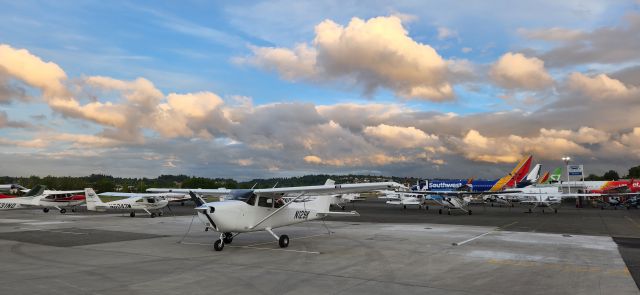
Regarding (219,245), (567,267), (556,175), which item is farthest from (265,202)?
(556,175)

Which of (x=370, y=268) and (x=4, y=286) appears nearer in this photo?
(x=4, y=286)

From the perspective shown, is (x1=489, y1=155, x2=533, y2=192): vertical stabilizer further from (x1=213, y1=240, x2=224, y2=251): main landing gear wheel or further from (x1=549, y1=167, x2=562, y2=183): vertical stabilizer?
(x1=213, y1=240, x2=224, y2=251): main landing gear wheel

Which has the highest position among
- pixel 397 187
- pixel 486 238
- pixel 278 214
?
pixel 397 187

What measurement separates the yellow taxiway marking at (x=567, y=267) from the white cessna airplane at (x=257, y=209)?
3587 millimetres

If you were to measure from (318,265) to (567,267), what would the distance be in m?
6.43

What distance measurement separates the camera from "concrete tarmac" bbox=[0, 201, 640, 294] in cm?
791

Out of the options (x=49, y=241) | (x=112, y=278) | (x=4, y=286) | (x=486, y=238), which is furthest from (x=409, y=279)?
(x=49, y=241)

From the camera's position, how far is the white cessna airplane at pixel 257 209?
1248 centimetres

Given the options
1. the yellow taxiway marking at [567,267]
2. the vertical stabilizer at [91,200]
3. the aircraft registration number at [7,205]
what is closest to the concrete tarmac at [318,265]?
the yellow taxiway marking at [567,267]

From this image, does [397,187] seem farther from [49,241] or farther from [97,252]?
[49,241]

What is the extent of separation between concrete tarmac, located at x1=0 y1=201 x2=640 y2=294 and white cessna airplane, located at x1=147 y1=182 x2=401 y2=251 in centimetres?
72

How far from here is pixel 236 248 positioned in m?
13.5

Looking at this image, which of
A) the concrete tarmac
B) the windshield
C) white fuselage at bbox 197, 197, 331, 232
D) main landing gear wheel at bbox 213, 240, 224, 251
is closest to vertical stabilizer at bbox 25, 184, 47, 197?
the concrete tarmac

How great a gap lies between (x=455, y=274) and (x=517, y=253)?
4597 mm
